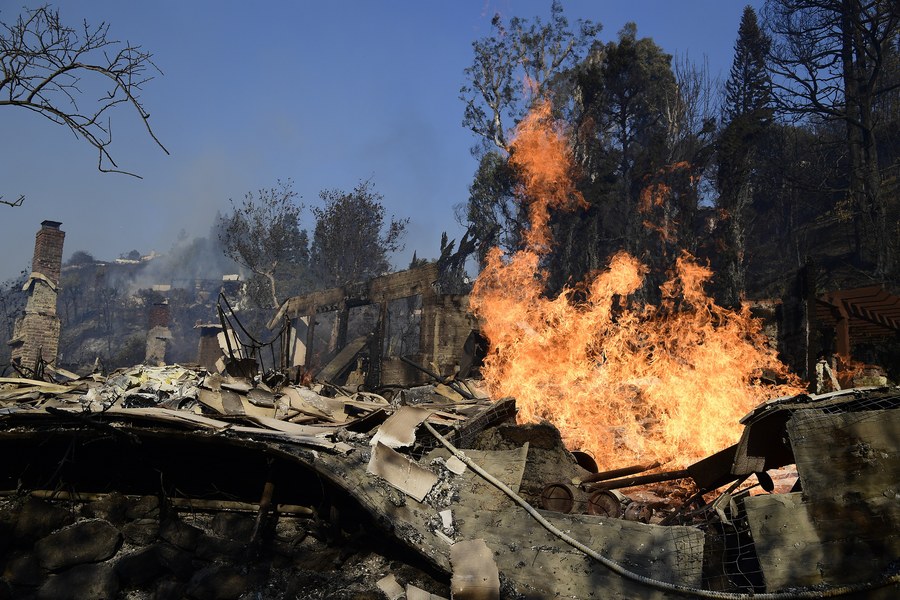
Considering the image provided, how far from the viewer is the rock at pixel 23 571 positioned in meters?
4.16

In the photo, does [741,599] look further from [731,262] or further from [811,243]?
[811,243]

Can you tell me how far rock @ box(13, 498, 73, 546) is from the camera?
4395 millimetres

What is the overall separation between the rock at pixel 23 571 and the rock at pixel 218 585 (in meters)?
1.15

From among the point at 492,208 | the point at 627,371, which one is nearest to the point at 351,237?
the point at 492,208

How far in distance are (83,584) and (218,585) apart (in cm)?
97

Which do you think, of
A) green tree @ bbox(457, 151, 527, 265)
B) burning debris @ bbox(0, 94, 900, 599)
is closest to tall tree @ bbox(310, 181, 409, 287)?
green tree @ bbox(457, 151, 527, 265)

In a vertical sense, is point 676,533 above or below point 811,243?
below

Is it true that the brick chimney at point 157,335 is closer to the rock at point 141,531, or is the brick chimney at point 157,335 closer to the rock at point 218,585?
the rock at point 141,531

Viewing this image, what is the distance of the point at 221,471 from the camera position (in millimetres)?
4895

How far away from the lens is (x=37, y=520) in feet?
14.6

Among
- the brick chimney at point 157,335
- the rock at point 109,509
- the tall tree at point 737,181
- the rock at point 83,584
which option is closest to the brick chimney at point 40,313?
the brick chimney at point 157,335

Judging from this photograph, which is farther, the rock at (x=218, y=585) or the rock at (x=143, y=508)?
the rock at (x=143, y=508)

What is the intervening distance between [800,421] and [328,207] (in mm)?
37924

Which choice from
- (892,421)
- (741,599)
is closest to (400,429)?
(741,599)
